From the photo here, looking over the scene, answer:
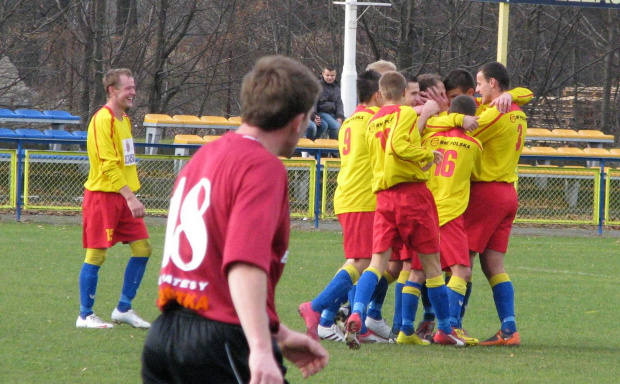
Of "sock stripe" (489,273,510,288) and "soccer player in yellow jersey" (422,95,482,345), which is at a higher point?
"soccer player in yellow jersey" (422,95,482,345)

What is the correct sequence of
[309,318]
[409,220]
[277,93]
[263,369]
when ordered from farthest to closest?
[409,220] < [309,318] < [277,93] < [263,369]

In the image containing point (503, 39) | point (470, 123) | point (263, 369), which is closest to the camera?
point (263, 369)

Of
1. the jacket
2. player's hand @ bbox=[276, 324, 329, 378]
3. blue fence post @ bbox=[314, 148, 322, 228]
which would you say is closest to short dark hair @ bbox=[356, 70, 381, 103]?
player's hand @ bbox=[276, 324, 329, 378]

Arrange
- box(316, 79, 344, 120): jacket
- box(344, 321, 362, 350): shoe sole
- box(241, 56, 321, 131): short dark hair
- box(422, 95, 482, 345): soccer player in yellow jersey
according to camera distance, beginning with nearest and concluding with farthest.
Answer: box(241, 56, 321, 131): short dark hair → box(344, 321, 362, 350): shoe sole → box(422, 95, 482, 345): soccer player in yellow jersey → box(316, 79, 344, 120): jacket

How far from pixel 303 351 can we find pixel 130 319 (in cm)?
461

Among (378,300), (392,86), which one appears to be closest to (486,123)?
(392,86)

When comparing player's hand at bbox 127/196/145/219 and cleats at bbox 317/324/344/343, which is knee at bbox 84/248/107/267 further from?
cleats at bbox 317/324/344/343

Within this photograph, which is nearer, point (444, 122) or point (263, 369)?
point (263, 369)

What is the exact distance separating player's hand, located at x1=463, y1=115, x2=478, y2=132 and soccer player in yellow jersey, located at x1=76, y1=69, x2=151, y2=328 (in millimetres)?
2427

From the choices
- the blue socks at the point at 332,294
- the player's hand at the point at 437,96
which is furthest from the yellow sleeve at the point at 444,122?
the blue socks at the point at 332,294

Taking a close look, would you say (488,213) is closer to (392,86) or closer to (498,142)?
(498,142)

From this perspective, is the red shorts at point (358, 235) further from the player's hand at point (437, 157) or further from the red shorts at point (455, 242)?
the player's hand at point (437, 157)

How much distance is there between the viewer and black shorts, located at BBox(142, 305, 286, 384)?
110 inches

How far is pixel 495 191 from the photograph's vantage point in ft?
23.6
